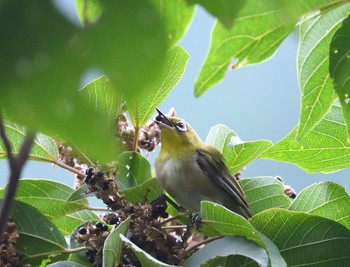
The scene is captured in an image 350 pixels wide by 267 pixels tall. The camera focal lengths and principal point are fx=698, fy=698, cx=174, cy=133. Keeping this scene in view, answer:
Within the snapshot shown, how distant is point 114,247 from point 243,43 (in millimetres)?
677

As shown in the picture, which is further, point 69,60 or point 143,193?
point 143,193

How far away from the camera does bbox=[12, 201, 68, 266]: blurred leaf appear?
191 centimetres

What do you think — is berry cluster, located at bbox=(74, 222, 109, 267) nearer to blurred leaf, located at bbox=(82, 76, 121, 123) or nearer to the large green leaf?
blurred leaf, located at bbox=(82, 76, 121, 123)

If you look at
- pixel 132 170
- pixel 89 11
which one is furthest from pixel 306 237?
pixel 89 11

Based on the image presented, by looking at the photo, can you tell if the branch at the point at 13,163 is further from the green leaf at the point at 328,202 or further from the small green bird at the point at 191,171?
the small green bird at the point at 191,171

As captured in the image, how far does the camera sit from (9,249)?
5.74 feet

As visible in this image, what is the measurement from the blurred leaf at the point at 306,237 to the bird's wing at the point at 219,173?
0.99ft

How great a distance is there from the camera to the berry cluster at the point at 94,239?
1747 mm

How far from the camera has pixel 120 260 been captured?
168cm

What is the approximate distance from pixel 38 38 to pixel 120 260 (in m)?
A: 1.29

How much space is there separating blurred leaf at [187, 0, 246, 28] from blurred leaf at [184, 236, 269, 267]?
3.56ft

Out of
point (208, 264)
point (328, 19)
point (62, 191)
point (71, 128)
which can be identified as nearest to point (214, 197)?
point (62, 191)

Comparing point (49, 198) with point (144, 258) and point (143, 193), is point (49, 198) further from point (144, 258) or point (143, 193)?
point (144, 258)

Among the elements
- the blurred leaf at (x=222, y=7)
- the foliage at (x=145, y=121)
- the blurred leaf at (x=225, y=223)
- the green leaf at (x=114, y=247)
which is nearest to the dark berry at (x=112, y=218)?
A: the foliage at (x=145, y=121)
